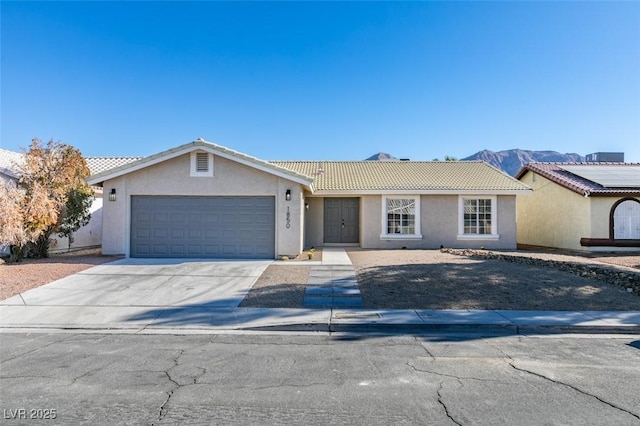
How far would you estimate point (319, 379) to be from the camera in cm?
477

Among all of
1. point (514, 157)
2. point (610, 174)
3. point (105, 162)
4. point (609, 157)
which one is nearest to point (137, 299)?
point (105, 162)

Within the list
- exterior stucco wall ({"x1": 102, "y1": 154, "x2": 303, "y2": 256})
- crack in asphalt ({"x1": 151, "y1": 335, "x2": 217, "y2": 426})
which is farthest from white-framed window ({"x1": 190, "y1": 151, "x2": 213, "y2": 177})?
crack in asphalt ({"x1": 151, "y1": 335, "x2": 217, "y2": 426})

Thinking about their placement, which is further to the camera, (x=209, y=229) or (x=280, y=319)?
(x=209, y=229)

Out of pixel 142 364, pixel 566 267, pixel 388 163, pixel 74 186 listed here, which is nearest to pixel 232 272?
pixel 142 364

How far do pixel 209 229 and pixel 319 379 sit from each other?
10.7m

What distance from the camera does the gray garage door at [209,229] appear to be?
47.8 feet

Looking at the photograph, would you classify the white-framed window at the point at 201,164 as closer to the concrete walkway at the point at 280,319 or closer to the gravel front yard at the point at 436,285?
the gravel front yard at the point at 436,285

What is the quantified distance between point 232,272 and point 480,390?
27.7 ft

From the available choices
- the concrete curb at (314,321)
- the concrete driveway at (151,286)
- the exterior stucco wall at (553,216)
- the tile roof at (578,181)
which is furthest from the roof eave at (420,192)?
the concrete curb at (314,321)

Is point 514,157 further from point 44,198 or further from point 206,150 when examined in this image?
point 44,198

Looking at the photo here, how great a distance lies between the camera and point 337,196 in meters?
18.7

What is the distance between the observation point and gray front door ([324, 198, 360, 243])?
61.8 feet

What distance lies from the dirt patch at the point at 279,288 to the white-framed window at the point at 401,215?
6879 mm

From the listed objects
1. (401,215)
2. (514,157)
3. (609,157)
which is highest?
(514,157)
